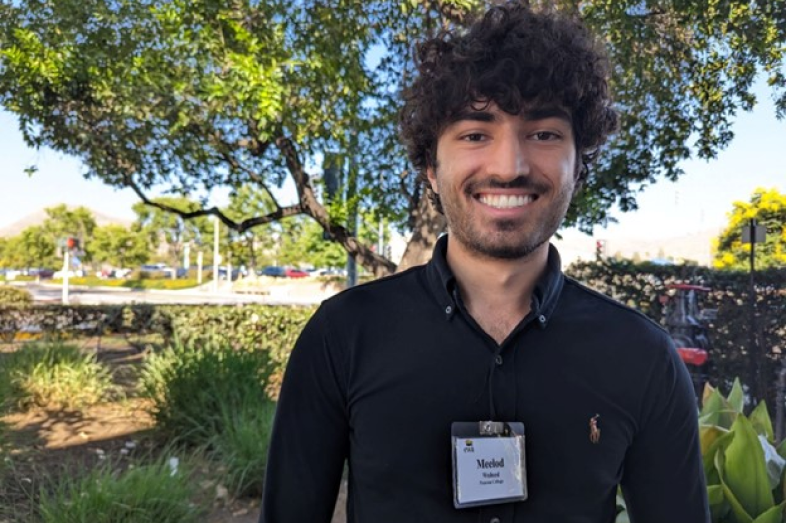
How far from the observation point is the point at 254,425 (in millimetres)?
5242

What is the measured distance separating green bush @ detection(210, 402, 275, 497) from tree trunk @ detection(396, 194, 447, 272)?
212 centimetres

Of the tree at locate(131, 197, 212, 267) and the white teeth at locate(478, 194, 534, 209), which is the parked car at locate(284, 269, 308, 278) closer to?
the tree at locate(131, 197, 212, 267)

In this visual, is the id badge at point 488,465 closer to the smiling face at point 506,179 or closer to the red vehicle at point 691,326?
the smiling face at point 506,179

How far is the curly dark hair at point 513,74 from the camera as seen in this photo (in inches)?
54.8

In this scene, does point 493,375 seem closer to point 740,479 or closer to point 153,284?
point 740,479

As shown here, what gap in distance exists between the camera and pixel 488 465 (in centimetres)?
122

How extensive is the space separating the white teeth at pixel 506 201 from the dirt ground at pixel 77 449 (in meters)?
3.69

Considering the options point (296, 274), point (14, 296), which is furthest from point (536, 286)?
point (296, 274)

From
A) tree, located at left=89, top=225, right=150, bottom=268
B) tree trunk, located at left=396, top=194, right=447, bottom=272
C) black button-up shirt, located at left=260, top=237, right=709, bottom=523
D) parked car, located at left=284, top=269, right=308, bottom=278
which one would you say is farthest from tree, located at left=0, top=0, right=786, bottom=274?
tree, located at left=89, top=225, right=150, bottom=268

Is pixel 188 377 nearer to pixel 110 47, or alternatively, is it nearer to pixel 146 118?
pixel 146 118

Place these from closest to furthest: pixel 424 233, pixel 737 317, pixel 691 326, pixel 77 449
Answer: pixel 77 449
pixel 424 233
pixel 737 317
pixel 691 326

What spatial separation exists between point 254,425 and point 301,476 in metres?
4.13

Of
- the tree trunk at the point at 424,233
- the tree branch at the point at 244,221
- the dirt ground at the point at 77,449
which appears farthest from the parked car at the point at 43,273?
the tree trunk at the point at 424,233

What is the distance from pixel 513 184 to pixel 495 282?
0.21 m
